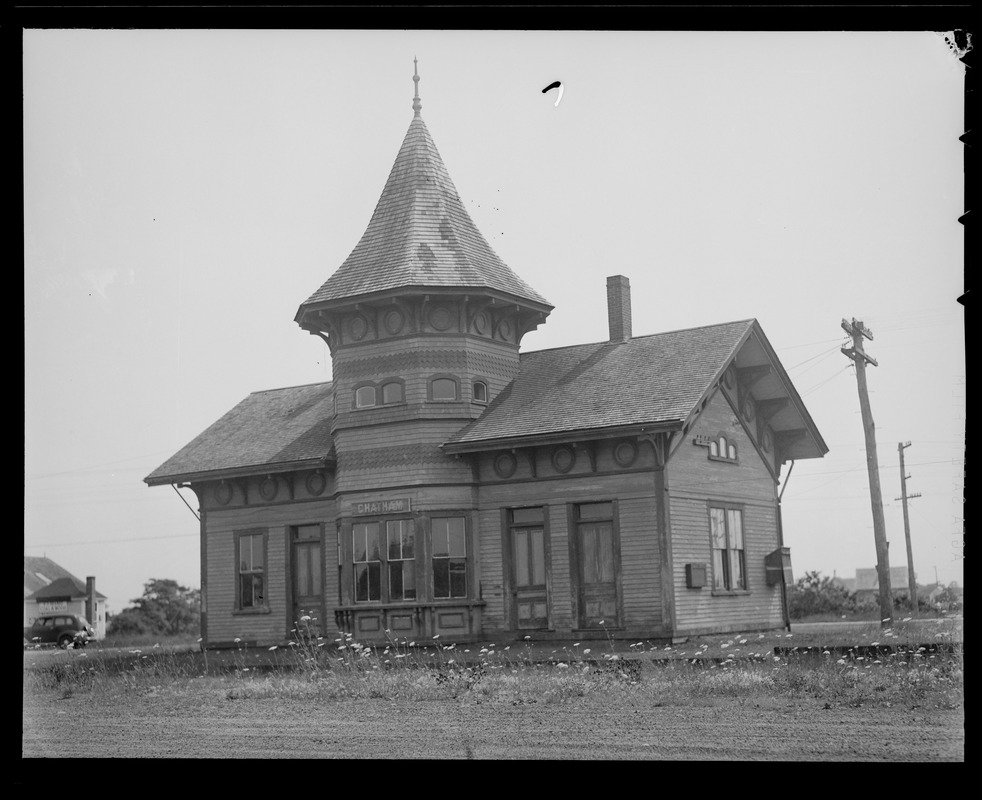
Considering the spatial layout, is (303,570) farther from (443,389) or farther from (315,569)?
(443,389)

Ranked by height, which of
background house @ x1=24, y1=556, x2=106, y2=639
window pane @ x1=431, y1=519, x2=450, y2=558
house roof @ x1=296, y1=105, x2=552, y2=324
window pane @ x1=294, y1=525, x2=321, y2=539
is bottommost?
background house @ x1=24, y1=556, x2=106, y2=639

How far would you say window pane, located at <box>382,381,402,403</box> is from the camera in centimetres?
2383

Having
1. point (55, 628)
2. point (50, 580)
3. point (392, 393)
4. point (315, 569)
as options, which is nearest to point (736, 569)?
point (392, 393)

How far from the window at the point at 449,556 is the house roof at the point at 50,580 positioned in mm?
30713

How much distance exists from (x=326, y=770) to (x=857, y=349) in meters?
21.6

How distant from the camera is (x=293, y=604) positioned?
26219 mm

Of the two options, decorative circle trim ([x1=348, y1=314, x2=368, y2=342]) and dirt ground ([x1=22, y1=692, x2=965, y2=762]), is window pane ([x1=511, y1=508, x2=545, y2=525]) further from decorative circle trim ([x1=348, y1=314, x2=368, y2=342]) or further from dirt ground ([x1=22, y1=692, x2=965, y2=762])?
dirt ground ([x1=22, y1=692, x2=965, y2=762])

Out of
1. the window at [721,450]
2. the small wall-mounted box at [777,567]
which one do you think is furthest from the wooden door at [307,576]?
the small wall-mounted box at [777,567]

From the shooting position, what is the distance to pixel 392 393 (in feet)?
78.4

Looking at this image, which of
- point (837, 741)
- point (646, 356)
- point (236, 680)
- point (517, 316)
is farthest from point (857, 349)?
point (837, 741)

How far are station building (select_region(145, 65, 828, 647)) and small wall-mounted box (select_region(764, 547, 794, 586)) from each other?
1.7 inches

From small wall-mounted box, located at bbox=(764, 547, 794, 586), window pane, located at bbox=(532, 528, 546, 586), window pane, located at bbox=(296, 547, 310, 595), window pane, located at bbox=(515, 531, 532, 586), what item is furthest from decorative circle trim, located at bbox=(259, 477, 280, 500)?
small wall-mounted box, located at bbox=(764, 547, 794, 586)

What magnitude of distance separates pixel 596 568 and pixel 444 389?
458 centimetres
